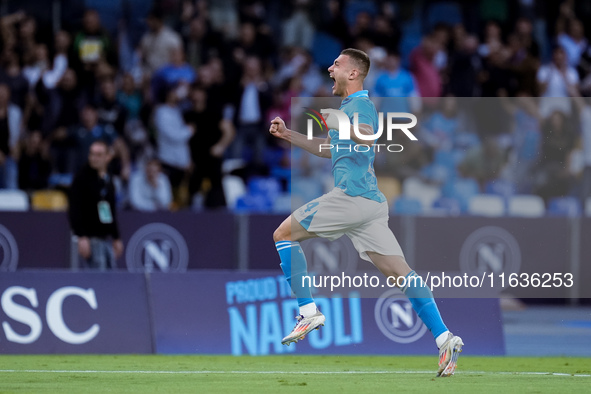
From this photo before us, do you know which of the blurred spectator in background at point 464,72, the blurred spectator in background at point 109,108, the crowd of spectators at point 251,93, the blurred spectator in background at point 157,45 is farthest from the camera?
the blurred spectator in background at point 157,45

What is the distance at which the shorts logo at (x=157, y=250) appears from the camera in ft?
52.5

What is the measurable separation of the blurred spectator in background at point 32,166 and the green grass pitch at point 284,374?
19.8 feet

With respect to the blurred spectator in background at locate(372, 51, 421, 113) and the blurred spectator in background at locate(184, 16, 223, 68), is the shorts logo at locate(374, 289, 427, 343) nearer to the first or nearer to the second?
the blurred spectator in background at locate(372, 51, 421, 113)

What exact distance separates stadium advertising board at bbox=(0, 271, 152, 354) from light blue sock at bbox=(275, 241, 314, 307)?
317cm

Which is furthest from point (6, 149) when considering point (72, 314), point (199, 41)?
point (72, 314)

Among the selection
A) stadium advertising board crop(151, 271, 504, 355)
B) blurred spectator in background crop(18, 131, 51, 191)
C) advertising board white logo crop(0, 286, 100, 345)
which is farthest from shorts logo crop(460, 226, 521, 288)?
advertising board white logo crop(0, 286, 100, 345)

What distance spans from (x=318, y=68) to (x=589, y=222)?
18.1 feet

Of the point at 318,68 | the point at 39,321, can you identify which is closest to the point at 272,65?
the point at 318,68

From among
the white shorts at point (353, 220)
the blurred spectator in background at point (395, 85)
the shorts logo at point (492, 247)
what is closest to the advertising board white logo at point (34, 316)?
the white shorts at point (353, 220)

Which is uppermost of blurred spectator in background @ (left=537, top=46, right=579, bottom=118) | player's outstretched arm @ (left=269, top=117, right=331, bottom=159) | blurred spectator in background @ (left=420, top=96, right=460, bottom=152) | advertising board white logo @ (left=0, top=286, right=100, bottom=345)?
blurred spectator in background @ (left=537, top=46, right=579, bottom=118)

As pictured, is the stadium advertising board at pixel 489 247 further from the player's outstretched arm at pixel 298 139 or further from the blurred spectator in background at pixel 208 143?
the player's outstretched arm at pixel 298 139

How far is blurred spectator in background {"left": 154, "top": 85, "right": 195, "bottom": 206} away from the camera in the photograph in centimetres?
1694

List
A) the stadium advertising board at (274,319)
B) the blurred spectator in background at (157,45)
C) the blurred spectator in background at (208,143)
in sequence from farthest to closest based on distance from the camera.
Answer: the blurred spectator in background at (157,45)
the blurred spectator in background at (208,143)
the stadium advertising board at (274,319)

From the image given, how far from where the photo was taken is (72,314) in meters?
11.2
